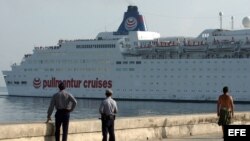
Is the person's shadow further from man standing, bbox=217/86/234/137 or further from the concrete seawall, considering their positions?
man standing, bbox=217/86/234/137

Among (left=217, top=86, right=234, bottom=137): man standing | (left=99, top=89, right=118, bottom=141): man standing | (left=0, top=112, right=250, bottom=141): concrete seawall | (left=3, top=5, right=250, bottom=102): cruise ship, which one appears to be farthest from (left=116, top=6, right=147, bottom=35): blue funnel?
(left=99, top=89, right=118, bottom=141): man standing

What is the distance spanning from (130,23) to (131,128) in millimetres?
52278

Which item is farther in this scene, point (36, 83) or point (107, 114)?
point (36, 83)

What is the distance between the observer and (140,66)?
55.0m

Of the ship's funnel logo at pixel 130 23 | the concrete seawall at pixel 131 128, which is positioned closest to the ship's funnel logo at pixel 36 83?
the ship's funnel logo at pixel 130 23

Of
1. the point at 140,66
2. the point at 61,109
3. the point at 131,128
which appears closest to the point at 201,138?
the point at 131,128

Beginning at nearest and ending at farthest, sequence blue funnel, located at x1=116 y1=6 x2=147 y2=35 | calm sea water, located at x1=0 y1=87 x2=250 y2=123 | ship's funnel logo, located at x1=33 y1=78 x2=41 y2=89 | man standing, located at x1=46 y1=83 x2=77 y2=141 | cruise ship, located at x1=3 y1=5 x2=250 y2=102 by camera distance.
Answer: man standing, located at x1=46 y1=83 x2=77 y2=141, calm sea water, located at x1=0 y1=87 x2=250 y2=123, cruise ship, located at x1=3 y1=5 x2=250 y2=102, blue funnel, located at x1=116 y1=6 x2=147 y2=35, ship's funnel logo, located at x1=33 y1=78 x2=41 y2=89

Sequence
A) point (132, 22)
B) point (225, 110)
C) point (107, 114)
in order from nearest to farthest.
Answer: point (107, 114), point (225, 110), point (132, 22)

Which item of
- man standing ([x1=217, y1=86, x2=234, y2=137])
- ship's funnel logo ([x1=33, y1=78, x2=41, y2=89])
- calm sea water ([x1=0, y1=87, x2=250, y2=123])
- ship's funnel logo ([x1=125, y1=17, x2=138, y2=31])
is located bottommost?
calm sea water ([x1=0, y1=87, x2=250, y2=123])

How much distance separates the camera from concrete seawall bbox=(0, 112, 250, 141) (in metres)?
8.12

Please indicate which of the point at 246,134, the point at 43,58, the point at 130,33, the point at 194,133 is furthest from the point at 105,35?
the point at 246,134

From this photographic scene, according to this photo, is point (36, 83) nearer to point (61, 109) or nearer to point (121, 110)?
point (121, 110)

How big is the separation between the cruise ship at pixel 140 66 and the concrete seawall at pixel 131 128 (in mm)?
37127

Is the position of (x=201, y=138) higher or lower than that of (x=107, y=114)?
lower
